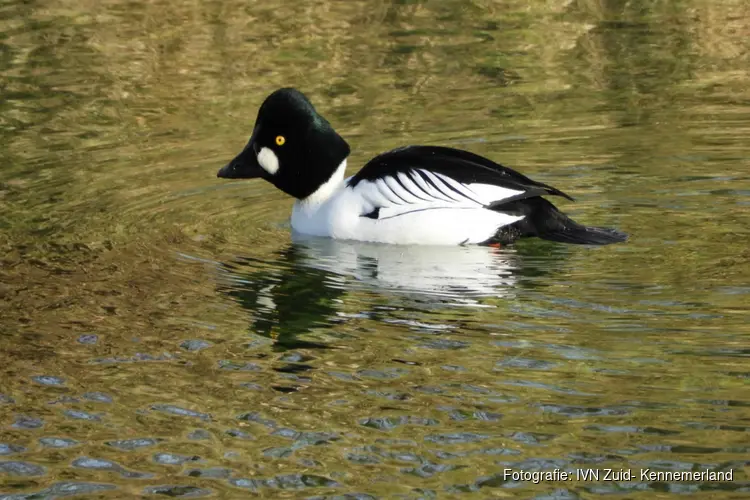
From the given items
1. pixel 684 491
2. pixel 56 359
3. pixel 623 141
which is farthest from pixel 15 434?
pixel 623 141

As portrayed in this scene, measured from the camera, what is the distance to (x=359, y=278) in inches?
352

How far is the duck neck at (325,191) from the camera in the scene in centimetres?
1029

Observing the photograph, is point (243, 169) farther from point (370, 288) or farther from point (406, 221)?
point (370, 288)

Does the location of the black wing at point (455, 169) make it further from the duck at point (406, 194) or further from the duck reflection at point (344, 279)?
the duck reflection at point (344, 279)

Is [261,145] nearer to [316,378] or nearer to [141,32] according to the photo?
[316,378]

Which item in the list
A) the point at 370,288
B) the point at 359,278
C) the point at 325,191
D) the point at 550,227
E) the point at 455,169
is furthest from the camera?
the point at 325,191

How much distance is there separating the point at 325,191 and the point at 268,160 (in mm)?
470

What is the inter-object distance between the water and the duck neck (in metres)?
0.29

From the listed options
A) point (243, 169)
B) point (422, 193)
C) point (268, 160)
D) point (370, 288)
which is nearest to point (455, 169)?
point (422, 193)

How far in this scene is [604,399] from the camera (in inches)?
263

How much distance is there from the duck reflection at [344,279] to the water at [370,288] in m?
0.03

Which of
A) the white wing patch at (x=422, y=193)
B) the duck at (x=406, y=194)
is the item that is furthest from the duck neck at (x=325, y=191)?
the white wing patch at (x=422, y=193)

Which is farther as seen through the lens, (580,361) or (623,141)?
(623,141)

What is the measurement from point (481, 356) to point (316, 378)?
849mm
